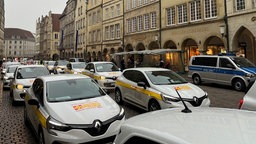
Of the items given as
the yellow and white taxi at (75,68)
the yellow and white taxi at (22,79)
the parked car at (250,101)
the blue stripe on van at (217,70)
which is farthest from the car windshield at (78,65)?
the parked car at (250,101)

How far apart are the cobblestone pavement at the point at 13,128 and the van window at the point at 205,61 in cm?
1223

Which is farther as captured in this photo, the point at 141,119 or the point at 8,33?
the point at 8,33

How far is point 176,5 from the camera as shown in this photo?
27484 mm

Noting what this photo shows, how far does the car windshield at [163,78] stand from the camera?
8445 millimetres

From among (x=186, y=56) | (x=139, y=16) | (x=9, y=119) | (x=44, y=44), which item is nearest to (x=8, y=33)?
(x=44, y=44)

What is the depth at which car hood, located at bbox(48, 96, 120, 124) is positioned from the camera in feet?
16.0

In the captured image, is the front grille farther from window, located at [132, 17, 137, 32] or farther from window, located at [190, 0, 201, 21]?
window, located at [132, 17, 137, 32]

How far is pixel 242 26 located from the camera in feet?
67.3

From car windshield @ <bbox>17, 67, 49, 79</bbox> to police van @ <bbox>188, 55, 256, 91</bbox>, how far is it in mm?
10762

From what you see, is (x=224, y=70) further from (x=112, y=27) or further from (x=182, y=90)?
(x=112, y=27)

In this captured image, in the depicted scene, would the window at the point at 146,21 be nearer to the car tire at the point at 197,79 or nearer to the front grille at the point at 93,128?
the car tire at the point at 197,79

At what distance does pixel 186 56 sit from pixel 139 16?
1101 cm

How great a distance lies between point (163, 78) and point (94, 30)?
4321cm

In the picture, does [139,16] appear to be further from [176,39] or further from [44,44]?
[44,44]
